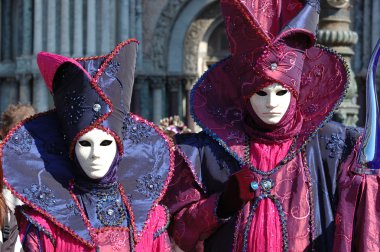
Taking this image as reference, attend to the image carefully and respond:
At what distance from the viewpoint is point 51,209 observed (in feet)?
13.1

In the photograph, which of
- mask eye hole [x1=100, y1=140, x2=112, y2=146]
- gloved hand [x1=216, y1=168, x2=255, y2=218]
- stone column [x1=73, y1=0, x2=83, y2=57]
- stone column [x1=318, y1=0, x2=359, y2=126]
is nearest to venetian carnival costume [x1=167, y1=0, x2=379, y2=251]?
gloved hand [x1=216, y1=168, x2=255, y2=218]

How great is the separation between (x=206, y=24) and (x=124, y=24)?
5.10 ft

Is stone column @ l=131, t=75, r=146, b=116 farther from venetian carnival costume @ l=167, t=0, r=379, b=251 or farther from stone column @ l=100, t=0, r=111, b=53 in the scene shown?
venetian carnival costume @ l=167, t=0, r=379, b=251

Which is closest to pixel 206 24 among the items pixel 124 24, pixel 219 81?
pixel 124 24

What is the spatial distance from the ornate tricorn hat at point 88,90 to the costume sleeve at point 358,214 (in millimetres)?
1038

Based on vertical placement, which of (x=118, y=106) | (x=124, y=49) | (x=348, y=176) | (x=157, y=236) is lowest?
(x=157, y=236)

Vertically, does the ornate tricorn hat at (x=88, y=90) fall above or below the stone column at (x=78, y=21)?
below

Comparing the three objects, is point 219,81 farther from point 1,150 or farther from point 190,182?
point 1,150

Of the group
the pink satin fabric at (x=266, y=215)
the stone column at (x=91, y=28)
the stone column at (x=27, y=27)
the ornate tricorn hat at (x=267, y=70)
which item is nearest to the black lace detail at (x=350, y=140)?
the ornate tricorn hat at (x=267, y=70)

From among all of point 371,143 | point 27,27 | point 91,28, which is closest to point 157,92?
point 91,28

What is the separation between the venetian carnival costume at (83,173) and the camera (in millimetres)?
Result: 3986

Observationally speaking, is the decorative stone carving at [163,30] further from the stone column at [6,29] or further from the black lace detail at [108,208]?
the black lace detail at [108,208]

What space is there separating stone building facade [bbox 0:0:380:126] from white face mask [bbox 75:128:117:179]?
12027 millimetres

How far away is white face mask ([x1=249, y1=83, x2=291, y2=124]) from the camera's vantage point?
13.4ft
